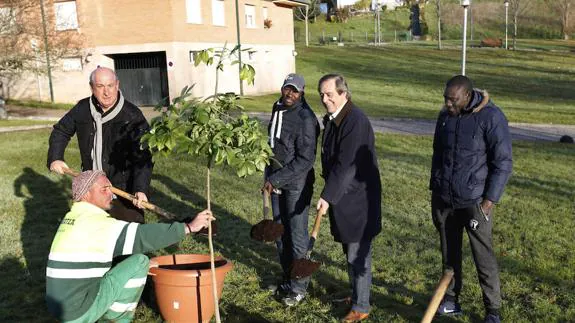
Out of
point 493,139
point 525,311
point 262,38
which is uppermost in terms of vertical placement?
point 262,38

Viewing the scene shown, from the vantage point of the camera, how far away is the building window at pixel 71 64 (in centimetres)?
2570

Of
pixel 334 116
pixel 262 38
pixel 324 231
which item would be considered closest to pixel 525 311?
pixel 334 116

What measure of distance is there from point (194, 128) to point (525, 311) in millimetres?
3246

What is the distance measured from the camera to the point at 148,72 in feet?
83.3

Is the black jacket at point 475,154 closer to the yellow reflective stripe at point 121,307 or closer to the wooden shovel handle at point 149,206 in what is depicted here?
the wooden shovel handle at point 149,206

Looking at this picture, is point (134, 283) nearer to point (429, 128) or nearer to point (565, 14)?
point (429, 128)

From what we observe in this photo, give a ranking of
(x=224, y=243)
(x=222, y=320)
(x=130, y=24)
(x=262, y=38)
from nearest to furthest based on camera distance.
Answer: (x=222, y=320), (x=224, y=243), (x=130, y=24), (x=262, y=38)

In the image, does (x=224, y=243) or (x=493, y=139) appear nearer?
(x=493, y=139)

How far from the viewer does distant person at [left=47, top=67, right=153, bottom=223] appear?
454 cm

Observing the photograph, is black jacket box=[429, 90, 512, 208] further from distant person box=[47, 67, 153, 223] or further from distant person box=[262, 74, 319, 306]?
distant person box=[47, 67, 153, 223]

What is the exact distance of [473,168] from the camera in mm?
4117

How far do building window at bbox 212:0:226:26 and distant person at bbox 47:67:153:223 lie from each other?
2263 cm

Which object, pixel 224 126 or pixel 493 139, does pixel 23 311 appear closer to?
pixel 224 126

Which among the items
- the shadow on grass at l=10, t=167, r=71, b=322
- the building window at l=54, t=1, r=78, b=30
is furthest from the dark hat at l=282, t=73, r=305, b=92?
the building window at l=54, t=1, r=78, b=30
